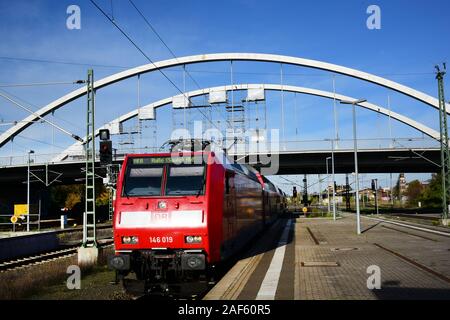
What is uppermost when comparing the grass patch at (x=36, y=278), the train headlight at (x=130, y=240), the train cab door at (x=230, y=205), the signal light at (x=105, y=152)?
the signal light at (x=105, y=152)

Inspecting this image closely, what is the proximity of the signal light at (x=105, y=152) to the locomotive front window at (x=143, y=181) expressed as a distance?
4.65 m

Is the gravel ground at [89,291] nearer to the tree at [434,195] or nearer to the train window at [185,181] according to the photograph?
the train window at [185,181]

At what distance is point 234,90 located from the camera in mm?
67438

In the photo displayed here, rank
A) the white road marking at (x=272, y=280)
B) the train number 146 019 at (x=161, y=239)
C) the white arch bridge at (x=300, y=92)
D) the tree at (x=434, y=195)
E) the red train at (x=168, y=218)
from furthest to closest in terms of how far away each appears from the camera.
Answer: the tree at (x=434, y=195)
the white arch bridge at (x=300, y=92)
the train number 146 019 at (x=161, y=239)
the red train at (x=168, y=218)
the white road marking at (x=272, y=280)

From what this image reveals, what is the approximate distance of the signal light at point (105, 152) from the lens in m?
15.6

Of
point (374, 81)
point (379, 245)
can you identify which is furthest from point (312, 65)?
point (379, 245)

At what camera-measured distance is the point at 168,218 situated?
34.1 feet

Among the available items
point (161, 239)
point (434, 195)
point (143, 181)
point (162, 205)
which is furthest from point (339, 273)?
point (434, 195)

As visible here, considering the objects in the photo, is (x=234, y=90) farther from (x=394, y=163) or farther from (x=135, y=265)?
(x=135, y=265)

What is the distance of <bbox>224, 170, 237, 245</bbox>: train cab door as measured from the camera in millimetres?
12523

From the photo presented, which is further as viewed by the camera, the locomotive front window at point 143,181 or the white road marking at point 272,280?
the locomotive front window at point 143,181

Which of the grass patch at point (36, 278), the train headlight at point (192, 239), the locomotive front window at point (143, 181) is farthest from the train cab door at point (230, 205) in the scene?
the grass patch at point (36, 278)

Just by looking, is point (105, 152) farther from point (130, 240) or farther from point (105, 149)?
point (130, 240)

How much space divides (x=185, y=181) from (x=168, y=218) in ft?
3.28
